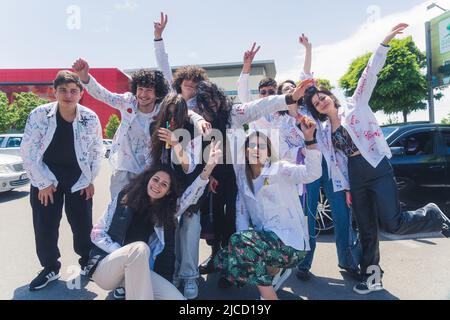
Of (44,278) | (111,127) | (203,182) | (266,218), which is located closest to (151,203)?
(203,182)

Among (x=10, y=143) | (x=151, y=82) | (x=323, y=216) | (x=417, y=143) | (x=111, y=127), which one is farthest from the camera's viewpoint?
(x=111, y=127)

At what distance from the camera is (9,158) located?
7.62 m

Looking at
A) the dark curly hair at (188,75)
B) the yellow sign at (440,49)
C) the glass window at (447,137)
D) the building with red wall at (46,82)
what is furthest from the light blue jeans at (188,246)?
the building with red wall at (46,82)

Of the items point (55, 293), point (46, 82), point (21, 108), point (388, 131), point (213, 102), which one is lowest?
point (55, 293)

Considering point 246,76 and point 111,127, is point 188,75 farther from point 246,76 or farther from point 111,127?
point 111,127

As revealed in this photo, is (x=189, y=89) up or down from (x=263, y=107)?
up

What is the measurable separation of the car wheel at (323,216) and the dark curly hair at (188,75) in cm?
241

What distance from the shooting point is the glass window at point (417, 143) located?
4586 millimetres

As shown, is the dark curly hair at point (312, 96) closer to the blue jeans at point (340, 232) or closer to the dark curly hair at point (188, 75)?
the blue jeans at point (340, 232)

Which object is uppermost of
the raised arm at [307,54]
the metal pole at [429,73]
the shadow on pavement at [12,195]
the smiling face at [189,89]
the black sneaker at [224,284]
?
the metal pole at [429,73]

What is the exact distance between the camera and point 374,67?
2.60 m

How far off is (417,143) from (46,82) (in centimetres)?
4516
